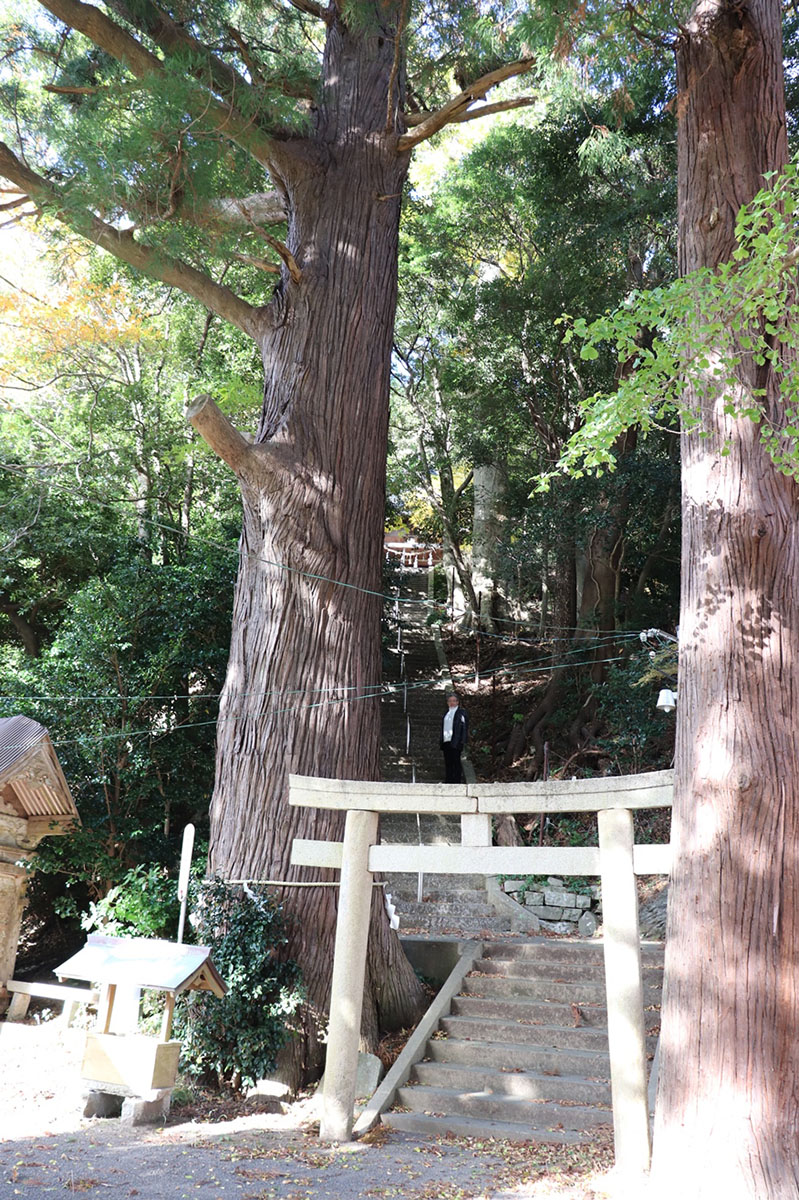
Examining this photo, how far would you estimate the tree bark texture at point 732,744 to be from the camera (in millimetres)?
3699

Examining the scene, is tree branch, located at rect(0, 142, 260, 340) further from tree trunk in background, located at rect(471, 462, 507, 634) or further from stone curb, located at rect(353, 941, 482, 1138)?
tree trunk in background, located at rect(471, 462, 507, 634)

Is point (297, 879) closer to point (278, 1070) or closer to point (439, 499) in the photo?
point (278, 1070)

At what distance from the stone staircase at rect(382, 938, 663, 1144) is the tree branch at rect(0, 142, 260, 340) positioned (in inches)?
226

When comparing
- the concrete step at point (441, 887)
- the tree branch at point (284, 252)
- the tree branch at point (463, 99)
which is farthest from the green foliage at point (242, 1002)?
the tree branch at point (463, 99)

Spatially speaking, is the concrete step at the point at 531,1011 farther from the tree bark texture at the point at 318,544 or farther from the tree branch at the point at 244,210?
the tree branch at the point at 244,210

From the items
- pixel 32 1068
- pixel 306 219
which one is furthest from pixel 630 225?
pixel 32 1068

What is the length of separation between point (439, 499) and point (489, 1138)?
1264 cm

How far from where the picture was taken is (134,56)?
6684 millimetres

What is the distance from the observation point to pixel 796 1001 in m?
3.79

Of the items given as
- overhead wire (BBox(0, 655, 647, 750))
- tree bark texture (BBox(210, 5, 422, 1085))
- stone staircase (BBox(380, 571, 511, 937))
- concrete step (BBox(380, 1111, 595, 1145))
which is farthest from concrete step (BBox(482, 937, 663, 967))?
overhead wire (BBox(0, 655, 647, 750))

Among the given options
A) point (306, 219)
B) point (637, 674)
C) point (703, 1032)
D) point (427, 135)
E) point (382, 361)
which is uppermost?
point (427, 135)

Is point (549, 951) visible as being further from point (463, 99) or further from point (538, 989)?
point (463, 99)

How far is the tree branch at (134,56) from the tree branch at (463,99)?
1.42 metres

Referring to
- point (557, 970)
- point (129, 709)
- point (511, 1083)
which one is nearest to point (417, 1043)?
point (511, 1083)
